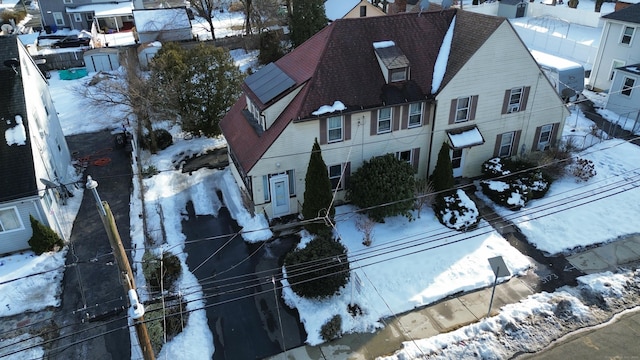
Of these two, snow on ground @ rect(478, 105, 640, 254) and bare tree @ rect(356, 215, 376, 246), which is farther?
snow on ground @ rect(478, 105, 640, 254)

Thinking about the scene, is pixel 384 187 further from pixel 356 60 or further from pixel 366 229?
pixel 356 60

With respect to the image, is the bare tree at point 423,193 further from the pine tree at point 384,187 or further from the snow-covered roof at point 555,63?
the snow-covered roof at point 555,63

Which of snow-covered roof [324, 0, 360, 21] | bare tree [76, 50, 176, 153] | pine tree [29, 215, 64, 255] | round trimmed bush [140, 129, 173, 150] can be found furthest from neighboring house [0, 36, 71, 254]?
snow-covered roof [324, 0, 360, 21]

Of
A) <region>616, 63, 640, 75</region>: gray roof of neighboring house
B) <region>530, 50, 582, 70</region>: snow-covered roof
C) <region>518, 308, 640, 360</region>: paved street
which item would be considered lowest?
<region>518, 308, 640, 360</region>: paved street

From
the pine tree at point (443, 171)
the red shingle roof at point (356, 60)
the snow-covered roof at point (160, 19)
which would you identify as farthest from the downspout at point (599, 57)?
the snow-covered roof at point (160, 19)

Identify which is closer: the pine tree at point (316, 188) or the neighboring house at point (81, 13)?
the pine tree at point (316, 188)

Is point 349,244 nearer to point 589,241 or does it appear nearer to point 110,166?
point 589,241

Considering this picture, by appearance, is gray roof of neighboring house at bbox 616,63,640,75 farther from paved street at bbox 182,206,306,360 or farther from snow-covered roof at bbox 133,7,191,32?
snow-covered roof at bbox 133,7,191,32
